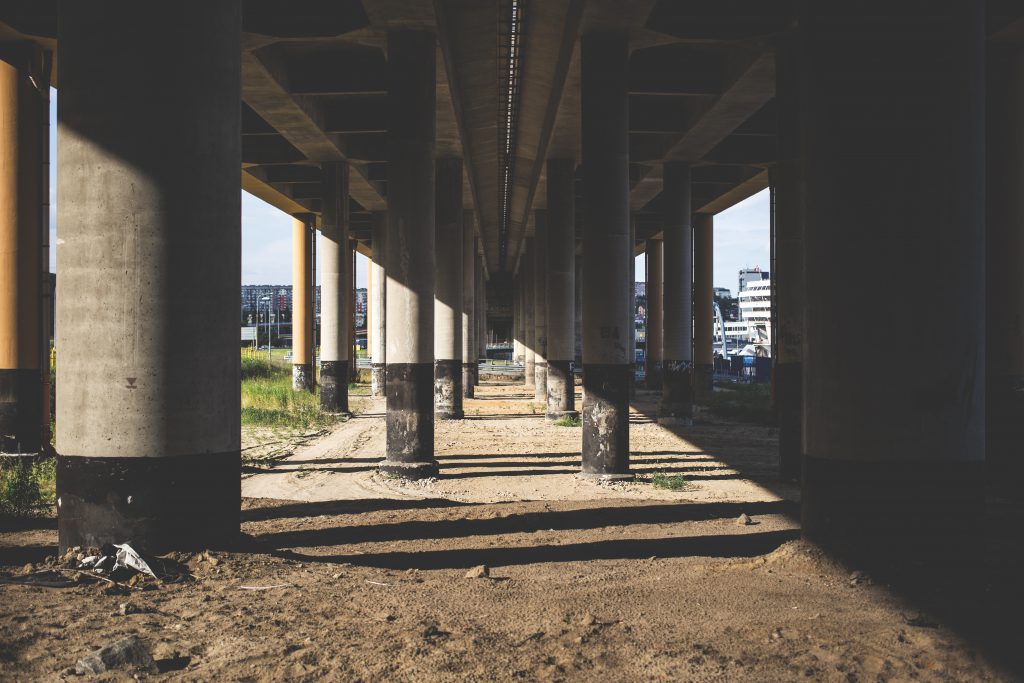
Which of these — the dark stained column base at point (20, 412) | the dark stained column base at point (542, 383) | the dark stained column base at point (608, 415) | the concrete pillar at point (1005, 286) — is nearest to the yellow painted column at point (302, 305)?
the dark stained column base at point (542, 383)

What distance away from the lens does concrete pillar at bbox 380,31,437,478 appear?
14.5 m

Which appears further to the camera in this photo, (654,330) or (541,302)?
(654,330)

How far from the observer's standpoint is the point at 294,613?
649 centimetres

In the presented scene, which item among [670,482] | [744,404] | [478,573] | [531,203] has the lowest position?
[670,482]

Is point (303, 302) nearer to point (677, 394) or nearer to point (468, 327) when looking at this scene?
point (468, 327)

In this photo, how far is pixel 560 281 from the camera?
2525 centimetres

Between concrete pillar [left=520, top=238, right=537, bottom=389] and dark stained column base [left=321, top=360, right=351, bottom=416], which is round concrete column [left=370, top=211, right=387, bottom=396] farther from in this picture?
concrete pillar [left=520, top=238, right=537, bottom=389]

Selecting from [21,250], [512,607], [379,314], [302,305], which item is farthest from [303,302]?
[512,607]

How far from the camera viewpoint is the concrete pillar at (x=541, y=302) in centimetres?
3338

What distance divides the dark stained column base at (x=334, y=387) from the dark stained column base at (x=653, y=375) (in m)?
21.4

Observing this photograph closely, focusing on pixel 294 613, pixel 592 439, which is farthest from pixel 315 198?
pixel 294 613

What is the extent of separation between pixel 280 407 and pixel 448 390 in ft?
20.2

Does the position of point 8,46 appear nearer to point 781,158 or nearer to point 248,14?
point 248,14

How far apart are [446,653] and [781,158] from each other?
11841 millimetres
